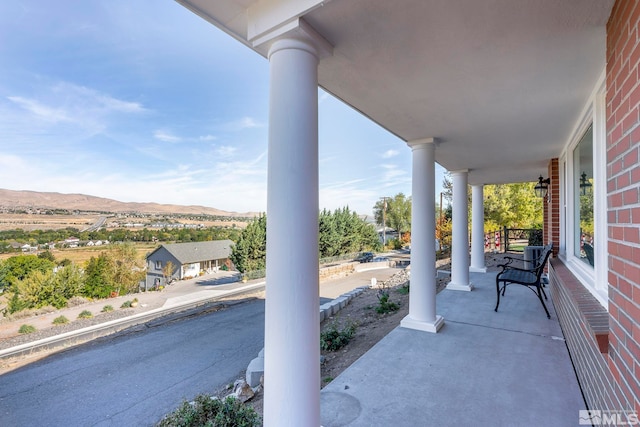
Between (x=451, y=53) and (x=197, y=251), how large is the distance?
3918 cm

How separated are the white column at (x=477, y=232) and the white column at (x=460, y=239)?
1679 mm

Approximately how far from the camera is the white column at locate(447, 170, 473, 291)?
5809 mm

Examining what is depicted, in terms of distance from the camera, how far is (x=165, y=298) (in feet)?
65.9

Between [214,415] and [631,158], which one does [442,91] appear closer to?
[631,158]

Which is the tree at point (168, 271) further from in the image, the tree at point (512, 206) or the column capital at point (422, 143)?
the column capital at point (422, 143)

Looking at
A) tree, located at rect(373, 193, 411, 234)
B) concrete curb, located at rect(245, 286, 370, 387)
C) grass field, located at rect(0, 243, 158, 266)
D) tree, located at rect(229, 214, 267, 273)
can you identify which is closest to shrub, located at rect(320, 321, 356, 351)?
concrete curb, located at rect(245, 286, 370, 387)

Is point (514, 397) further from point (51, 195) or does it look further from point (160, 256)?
point (51, 195)

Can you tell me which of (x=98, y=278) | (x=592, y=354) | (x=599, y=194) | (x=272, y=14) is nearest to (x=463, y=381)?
(x=592, y=354)

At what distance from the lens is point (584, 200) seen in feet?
9.91

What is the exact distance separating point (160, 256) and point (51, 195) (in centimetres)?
1363

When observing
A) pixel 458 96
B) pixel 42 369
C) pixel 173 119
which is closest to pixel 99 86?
pixel 173 119

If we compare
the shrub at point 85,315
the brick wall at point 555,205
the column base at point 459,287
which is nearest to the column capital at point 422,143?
the brick wall at point 555,205

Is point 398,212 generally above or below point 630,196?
above

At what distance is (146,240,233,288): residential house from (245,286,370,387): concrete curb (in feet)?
94.9
